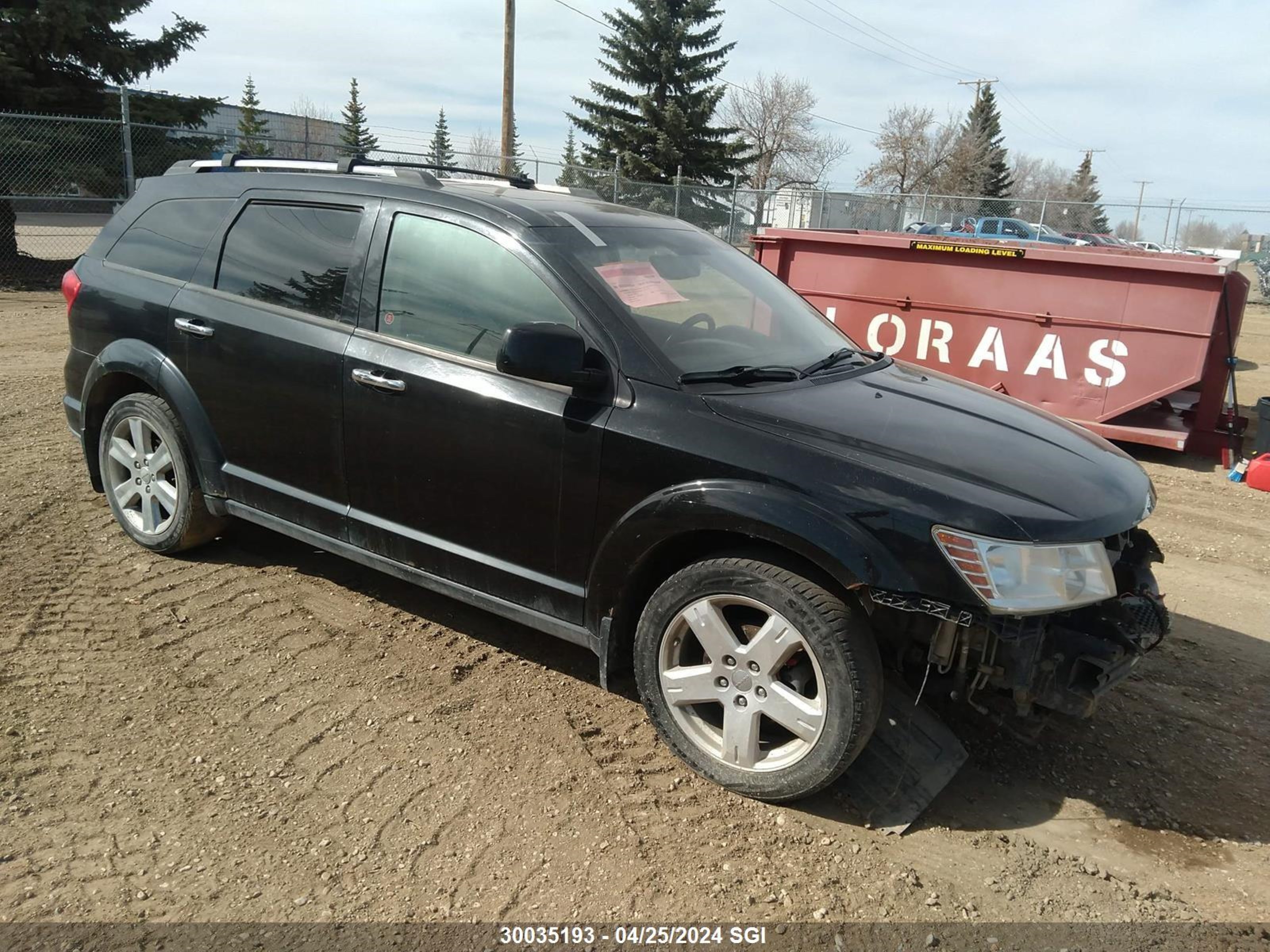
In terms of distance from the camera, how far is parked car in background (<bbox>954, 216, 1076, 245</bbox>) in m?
27.8

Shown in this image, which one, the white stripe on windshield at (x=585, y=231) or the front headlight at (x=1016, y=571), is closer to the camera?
the front headlight at (x=1016, y=571)

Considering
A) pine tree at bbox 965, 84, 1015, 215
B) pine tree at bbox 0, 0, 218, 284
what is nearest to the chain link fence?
pine tree at bbox 0, 0, 218, 284

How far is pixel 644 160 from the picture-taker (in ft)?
114

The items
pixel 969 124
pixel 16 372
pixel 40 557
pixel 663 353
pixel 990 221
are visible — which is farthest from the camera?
pixel 969 124

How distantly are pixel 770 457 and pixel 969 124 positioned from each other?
63.4 meters

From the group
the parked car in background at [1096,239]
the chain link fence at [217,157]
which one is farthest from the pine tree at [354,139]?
the parked car in background at [1096,239]

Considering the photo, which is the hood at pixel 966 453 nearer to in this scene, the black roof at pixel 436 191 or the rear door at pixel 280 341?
the black roof at pixel 436 191

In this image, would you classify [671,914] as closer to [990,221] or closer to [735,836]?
[735,836]

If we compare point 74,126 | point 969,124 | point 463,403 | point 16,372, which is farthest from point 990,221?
point 969,124

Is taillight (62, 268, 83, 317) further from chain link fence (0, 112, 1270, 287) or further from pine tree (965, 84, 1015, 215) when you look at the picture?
pine tree (965, 84, 1015, 215)

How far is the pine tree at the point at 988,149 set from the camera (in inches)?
2044

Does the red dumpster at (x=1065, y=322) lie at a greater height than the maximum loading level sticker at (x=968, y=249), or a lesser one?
lesser

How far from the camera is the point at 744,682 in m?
2.99

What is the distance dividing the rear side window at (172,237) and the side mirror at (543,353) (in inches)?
81.1
